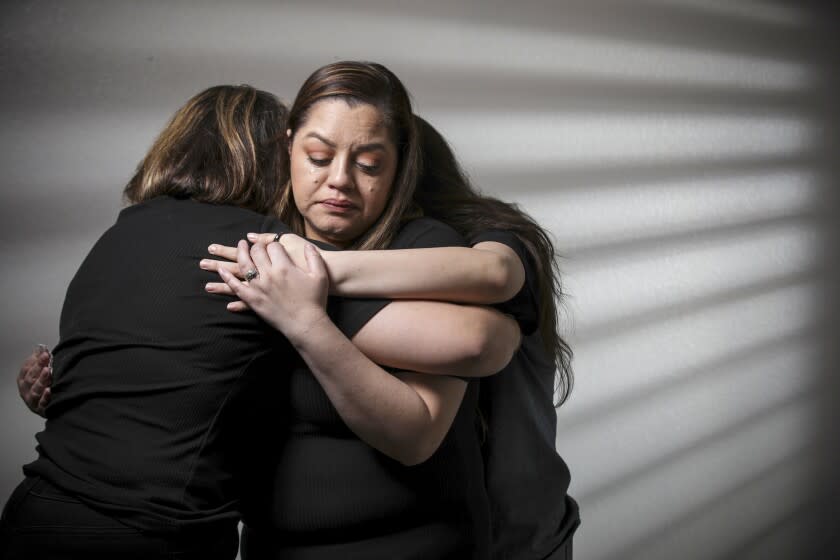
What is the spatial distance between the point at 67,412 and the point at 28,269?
69 cm

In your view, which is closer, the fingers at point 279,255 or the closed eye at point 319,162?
the fingers at point 279,255

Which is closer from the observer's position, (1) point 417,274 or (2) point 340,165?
(1) point 417,274

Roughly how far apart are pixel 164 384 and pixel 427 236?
0.48 m

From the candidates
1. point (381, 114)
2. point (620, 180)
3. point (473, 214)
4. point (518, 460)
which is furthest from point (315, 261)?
point (620, 180)

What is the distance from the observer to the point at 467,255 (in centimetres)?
117

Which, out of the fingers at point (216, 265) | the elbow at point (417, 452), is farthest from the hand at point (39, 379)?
the elbow at point (417, 452)

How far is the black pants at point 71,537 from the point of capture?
101 centimetres

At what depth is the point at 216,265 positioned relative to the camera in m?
1.08

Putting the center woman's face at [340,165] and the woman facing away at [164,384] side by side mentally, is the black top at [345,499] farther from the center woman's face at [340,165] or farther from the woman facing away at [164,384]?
the center woman's face at [340,165]

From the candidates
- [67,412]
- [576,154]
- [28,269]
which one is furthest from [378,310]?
[576,154]

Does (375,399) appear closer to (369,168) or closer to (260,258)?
(260,258)

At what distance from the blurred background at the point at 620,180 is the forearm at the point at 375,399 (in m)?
0.91

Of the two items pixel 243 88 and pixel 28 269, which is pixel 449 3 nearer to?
pixel 243 88

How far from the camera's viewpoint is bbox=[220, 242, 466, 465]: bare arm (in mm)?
1056
